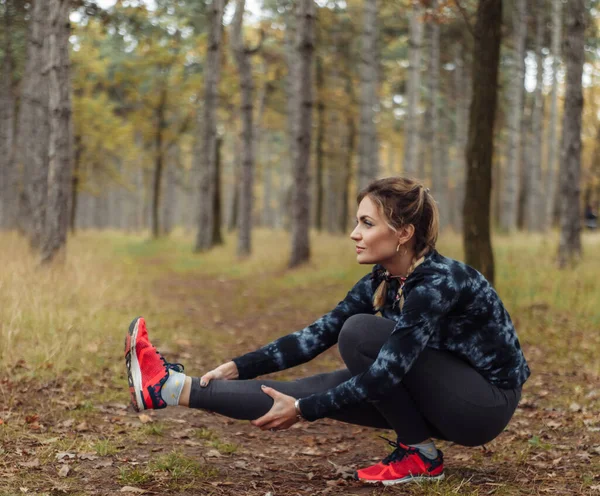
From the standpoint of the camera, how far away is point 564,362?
604cm

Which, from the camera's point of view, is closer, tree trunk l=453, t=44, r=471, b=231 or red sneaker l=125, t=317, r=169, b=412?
red sneaker l=125, t=317, r=169, b=412

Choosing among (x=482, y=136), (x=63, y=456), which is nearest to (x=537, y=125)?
(x=482, y=136)

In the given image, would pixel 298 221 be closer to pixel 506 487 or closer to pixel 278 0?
pixel 506 487

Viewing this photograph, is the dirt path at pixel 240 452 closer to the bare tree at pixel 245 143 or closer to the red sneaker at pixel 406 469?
the red sneaker at pixel 406 469

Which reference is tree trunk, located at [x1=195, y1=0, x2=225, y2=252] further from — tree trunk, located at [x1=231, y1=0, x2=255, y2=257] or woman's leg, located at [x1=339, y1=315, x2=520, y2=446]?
woman's leg, located at [x1=339, y1=315, x2=520, y2=446]

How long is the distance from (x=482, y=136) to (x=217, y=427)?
5.13 metres

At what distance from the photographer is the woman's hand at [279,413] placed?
9.93 ft

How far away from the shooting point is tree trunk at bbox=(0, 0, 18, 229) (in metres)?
16.6

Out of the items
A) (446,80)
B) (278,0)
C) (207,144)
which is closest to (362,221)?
(207,144)

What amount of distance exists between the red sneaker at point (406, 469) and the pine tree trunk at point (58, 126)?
762cm

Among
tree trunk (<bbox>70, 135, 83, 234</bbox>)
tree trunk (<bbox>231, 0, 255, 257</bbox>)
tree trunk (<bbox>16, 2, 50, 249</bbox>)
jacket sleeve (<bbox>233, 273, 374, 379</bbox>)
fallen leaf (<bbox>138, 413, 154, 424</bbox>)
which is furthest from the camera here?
tree trunk (<bbox>70, 135, 83, 234</bbox>)

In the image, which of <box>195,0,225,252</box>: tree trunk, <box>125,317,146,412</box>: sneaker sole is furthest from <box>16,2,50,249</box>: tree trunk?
<box>125,317,146,412</box>: sneaker sole

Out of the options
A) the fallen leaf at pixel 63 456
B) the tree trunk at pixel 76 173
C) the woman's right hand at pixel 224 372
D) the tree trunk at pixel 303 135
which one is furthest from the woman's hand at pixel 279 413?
the tree trunk at pixel 76 173

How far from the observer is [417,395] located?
3.14m
